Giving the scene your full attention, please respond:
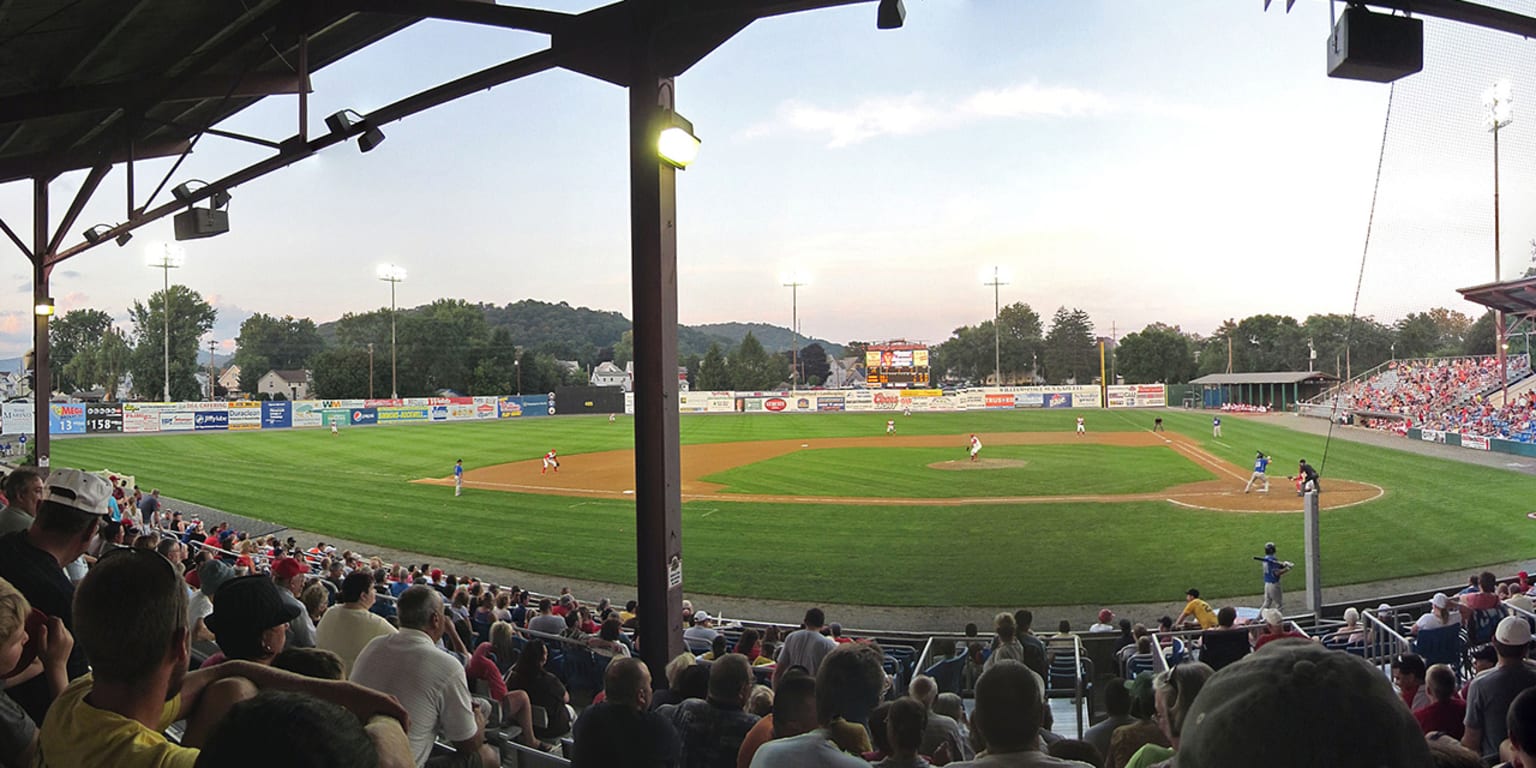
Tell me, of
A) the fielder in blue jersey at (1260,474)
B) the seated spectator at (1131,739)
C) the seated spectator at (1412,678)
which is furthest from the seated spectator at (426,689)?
the fielder in blue jersey at (1260,474)

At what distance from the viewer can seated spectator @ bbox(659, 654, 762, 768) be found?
420cm

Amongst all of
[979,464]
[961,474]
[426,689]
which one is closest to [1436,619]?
[426,689]

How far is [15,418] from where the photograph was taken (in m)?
43.5

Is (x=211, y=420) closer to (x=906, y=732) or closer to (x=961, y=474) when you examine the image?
(x=961, y=474)

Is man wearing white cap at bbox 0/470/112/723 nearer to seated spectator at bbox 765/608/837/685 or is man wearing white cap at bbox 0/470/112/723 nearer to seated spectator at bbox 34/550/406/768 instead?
seated spectator at bbox 34/550/406/768

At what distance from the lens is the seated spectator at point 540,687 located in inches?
260

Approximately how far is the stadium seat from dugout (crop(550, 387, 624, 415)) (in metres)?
66.7

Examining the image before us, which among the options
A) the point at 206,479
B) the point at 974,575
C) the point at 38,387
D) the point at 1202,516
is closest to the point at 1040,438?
the point at 1202,516

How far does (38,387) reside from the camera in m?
15.1

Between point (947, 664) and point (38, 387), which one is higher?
point (38, 387)

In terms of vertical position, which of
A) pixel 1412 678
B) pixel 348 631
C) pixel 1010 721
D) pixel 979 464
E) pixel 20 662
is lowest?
pixel 979 464

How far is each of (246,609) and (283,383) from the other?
4816 inches

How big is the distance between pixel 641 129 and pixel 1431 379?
42143 millimetres

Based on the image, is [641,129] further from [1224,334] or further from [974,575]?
[1224,334]
